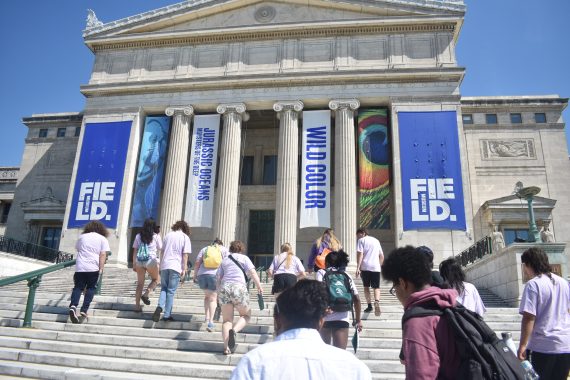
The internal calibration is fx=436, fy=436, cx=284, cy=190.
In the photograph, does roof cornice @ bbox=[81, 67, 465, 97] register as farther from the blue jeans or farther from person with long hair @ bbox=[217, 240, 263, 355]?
person with long hair @ bbox=[217, 240, 263, 355]

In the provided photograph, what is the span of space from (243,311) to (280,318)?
475cm

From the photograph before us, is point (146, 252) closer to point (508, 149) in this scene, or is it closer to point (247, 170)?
point (247, 170)

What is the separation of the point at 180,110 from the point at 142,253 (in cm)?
1813

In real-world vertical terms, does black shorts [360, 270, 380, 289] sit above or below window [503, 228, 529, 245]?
below

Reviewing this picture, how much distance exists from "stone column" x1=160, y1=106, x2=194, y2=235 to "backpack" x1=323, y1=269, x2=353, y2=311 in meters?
18.8

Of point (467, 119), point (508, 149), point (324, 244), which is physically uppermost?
point (467, 119)

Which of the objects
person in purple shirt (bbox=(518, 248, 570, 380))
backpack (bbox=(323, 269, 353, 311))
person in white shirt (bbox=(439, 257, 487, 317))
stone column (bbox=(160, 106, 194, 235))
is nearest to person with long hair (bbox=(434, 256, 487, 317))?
person in white shirt (bbox=(439, 257, 487, 317))

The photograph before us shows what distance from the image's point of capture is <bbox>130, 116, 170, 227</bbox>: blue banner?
23672mm

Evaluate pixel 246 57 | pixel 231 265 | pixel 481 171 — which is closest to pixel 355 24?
pixel 246 57

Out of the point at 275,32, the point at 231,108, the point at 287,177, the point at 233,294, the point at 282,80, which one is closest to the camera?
the point at 233,294

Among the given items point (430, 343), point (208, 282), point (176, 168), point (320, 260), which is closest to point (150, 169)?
point (176, 168)

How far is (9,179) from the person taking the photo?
32.0 meters

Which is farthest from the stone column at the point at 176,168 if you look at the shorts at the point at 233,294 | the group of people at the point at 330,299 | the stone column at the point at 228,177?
the shorts at the point at 233,294

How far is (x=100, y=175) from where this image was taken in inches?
958
